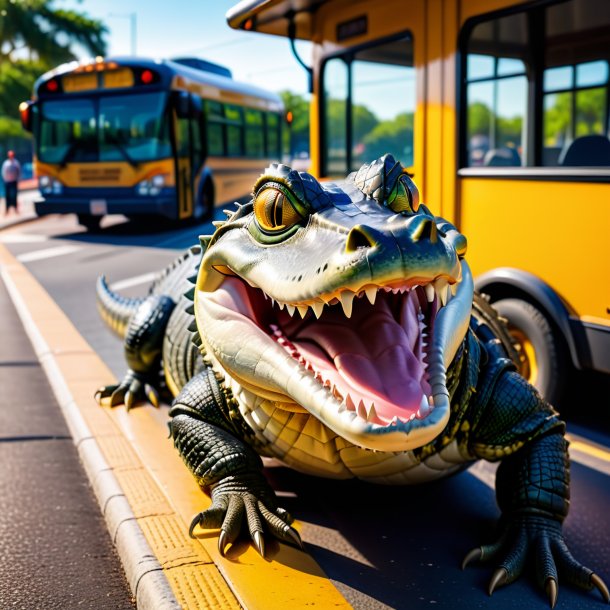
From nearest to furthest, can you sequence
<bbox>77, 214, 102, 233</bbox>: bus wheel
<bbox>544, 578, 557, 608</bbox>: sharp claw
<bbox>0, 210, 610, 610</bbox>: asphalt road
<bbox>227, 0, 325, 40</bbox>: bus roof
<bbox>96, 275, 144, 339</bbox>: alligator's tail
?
<bbox>544, 578, 557, 608</bbox>: sharp claw → <bbox>0, 210, 610, 610</bbox>: asphalt road → <bbox>96, 275, 144, 339</bbox>: alligator's tail → <bbox>227, 0, 325, 40</bbox>: bus roof → <bbox>77, 214, 102, 233</bbox>: bus wheel

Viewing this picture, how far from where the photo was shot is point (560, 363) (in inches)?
166

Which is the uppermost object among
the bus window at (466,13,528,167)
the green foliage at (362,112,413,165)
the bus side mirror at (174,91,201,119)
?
the bus side mirror at (174,91,201,119)

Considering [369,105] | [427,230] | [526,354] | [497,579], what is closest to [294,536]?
[497,579]

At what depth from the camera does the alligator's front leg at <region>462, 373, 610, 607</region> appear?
2.40 meters

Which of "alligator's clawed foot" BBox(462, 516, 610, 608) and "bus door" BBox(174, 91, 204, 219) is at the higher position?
"bus door" BBox(174, 91, 204, 219)

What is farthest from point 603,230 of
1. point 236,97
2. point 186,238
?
point 236,97

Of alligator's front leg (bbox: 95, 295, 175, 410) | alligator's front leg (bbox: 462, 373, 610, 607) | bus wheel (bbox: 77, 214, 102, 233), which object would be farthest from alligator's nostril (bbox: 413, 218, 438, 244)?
bus wheel (bbox: 77, 214, 102, 233)

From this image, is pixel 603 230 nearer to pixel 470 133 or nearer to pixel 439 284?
pixel 470 133

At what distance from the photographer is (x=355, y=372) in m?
2.18

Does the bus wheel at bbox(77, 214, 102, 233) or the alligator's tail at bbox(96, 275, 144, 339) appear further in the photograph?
the bus wheel at bbox(77, 214, 102, 233)

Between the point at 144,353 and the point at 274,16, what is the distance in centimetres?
285

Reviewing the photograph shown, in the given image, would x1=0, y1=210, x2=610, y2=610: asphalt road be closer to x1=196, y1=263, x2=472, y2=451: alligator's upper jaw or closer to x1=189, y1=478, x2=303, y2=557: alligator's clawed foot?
x1=189, y1=478, x2=303, y2=557: alligator's clawed foot

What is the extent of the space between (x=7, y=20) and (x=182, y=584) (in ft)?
178

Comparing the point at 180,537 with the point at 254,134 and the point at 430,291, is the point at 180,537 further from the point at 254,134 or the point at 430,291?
the point at 254,134
